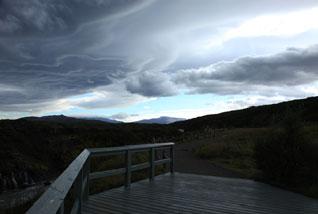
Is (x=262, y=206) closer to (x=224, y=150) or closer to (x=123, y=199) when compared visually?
(x=123, y=199)

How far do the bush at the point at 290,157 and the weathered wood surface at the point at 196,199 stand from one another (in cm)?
106

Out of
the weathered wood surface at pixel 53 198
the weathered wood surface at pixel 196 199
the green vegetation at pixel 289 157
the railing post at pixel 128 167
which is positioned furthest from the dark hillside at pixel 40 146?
the weathered wood surface at pixel 53 198

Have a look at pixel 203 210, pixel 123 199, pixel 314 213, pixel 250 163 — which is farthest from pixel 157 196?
pixel 250 163

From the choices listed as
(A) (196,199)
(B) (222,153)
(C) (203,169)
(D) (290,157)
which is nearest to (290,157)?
(D) (290,157)

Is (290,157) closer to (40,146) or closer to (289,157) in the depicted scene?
(289,157)

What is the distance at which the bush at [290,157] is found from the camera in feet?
40.7

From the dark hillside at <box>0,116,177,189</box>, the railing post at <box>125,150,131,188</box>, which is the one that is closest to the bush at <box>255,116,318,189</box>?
the railing post at <box>125,150,131,188</box>

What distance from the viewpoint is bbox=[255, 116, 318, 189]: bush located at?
12.4m

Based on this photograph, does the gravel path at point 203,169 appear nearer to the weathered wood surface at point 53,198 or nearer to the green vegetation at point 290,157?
the green vegetation at point 290,157

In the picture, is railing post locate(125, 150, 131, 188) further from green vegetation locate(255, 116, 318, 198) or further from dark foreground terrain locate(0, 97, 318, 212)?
green vegetation locate(255, 116, 318, 198)

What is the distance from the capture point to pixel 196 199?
861cm

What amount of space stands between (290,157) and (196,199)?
5.07m

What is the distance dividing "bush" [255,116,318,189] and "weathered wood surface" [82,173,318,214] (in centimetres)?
106

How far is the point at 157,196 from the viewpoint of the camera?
8711 mm
